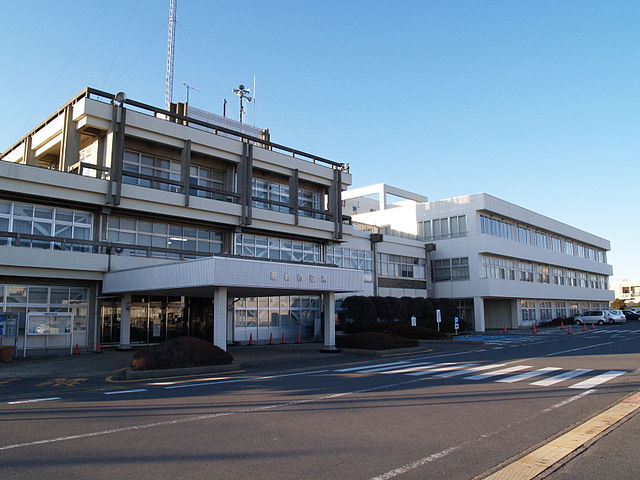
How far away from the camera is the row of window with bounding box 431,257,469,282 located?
45.9 meters

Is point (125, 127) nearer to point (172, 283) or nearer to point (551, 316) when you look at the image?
point (172, 283)

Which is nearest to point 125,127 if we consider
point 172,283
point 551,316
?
point 172,283

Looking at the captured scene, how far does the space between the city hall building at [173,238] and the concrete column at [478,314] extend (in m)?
0.09

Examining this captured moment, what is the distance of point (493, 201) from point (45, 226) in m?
36.3

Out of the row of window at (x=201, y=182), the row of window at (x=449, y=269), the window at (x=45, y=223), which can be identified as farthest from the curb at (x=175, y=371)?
the row of window at (x=449, y=269)

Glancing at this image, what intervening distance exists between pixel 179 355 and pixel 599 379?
12.0 meters

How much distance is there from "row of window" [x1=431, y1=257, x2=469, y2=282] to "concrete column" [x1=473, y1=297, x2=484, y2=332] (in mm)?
2243

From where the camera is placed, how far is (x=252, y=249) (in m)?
31.7

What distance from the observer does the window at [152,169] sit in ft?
88.1

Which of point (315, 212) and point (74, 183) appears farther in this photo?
point (315, 212)

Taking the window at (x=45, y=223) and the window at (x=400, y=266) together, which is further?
the window at (x=400, y=266)

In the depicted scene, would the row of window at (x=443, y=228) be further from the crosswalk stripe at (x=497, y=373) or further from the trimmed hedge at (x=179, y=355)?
the trimmed hedge at (x=179, y=355)

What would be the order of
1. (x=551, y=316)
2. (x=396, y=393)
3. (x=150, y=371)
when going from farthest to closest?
(x=551, y=316), (x=150, y=371), (x=396, y=393)

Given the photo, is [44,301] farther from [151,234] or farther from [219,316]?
[219,316]
